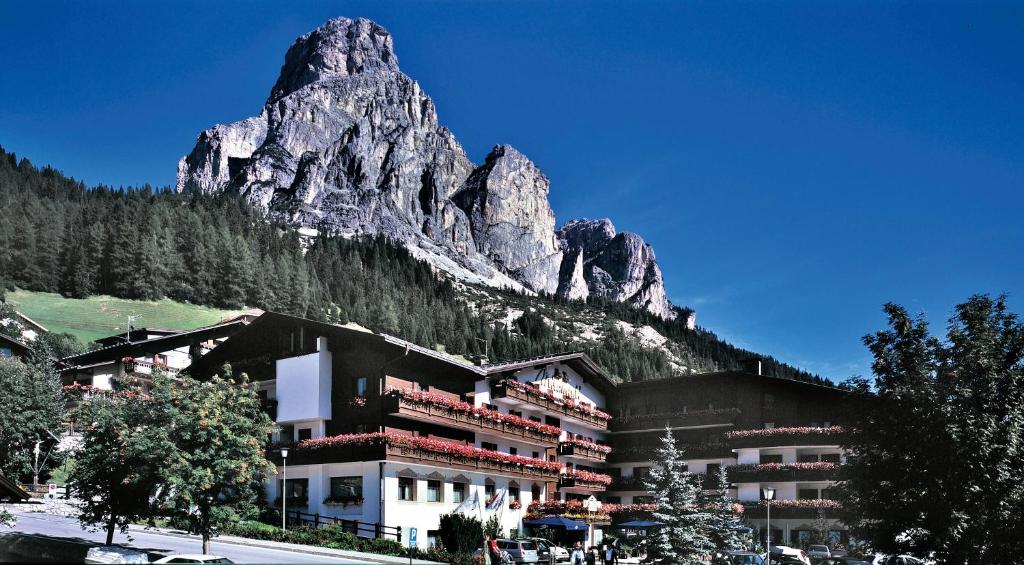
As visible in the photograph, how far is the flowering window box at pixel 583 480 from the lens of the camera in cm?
5981

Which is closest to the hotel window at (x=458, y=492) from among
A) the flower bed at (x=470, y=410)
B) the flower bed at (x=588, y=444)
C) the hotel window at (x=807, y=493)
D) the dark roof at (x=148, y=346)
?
the flower bed at (x=470, y=410)

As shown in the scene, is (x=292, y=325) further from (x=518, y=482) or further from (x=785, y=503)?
(x=785, y=503)

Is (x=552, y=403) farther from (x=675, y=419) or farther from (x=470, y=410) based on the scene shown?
(x=470, y=410)

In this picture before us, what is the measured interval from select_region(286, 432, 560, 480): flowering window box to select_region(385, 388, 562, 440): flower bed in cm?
202

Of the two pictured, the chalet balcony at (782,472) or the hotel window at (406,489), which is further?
the chalet balcony at (782,472)

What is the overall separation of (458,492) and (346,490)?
7.49m

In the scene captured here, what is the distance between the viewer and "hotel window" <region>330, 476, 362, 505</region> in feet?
149

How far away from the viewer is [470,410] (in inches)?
2007

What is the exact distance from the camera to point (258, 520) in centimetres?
4569

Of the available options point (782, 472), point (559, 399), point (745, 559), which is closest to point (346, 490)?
point (559, 399)

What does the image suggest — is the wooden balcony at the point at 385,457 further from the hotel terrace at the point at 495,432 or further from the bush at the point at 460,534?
the bush at the point at 460,534

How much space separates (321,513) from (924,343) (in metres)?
32.9

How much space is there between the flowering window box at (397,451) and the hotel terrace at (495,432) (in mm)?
86

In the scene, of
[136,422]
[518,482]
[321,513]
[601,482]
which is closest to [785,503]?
[601,482]
